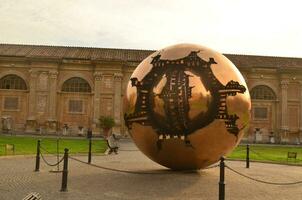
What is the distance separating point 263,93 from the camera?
178 ft

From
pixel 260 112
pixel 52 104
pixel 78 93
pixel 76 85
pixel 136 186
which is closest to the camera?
pixel 136 186

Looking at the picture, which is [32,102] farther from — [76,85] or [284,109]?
[284,109]

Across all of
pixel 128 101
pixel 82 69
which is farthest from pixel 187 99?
pixel 82 69

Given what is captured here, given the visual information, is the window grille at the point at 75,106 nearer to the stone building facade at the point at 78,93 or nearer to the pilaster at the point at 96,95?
the stone building facade at the point at 78,93

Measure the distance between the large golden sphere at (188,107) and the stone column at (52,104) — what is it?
133 ft

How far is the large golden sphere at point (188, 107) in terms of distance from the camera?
10.9 meters

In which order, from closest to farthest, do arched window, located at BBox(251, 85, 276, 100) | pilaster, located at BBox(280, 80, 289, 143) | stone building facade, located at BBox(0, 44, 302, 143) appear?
stone building facade, located at BBox(0, 44, 302, 143)
pilaster, located at BBox(280, 80, 289, 143)
arched window, located at BBox(251, 85, 276, 100)

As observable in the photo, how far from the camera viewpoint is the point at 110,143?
75.7 feet

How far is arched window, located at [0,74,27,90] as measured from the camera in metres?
51.9

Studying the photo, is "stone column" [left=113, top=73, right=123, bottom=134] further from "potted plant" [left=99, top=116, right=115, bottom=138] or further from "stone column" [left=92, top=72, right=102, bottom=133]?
"potted plant" [left=99, top=116, right=115, bottom=138]

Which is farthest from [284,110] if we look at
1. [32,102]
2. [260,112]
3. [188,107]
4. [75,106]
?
[188,107]

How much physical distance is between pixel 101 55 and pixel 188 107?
4425 cm

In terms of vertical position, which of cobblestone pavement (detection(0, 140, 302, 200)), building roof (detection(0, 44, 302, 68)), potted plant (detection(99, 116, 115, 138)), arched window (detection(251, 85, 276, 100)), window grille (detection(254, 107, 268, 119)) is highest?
building roof (detection(0, 44, 302, 68))

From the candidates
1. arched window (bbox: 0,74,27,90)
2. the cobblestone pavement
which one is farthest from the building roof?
the cobblestone pavement
